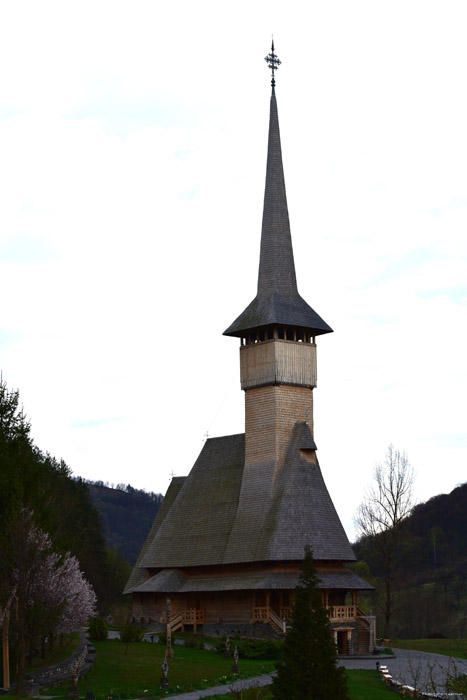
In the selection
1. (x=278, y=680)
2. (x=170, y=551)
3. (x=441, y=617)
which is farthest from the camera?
(x=441, y=617)

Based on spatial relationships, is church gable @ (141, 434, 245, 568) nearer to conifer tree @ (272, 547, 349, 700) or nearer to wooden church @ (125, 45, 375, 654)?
wooden church @ (125, 45, 375, 654)

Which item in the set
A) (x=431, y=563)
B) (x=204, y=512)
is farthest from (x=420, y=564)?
(x=204, y=512)

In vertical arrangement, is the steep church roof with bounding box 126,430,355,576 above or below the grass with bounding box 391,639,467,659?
above

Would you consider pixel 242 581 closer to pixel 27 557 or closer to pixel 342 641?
pixel 342 641

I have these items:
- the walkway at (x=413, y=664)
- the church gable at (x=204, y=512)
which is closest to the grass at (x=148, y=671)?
the walkway at (x=413, y=664)

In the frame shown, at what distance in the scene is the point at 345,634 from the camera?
173ft

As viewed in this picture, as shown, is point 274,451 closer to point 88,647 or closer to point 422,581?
point 88,647

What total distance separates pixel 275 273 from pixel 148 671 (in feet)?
90.6

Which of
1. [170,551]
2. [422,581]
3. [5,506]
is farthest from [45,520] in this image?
[422,581]

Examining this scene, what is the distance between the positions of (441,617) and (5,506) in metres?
52.4

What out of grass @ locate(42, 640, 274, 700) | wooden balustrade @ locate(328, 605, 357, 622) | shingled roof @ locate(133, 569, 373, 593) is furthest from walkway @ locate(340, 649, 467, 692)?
grass @ locate(42, 640, 274, 700)

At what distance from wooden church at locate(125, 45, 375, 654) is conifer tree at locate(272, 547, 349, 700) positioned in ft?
81.2

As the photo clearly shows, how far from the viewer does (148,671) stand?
40.1 m

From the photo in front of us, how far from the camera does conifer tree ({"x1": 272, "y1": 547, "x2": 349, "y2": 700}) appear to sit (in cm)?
2533
